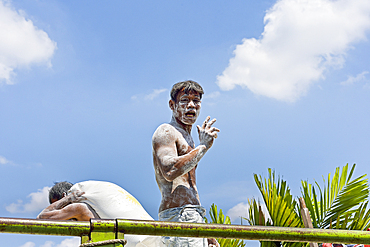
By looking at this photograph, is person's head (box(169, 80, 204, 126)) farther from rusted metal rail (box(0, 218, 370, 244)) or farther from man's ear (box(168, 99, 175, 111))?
rusted metal rail (box(0, 218, 370, 244))

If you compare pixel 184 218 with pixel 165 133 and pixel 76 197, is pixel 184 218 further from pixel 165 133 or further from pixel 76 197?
pixel 76 197

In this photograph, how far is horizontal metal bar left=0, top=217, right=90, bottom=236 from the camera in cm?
155

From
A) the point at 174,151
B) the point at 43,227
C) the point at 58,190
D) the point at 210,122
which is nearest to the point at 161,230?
the point at 43,227

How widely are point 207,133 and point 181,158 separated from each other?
1.09 ft

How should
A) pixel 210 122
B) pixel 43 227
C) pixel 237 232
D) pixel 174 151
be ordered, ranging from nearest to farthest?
1. pixel 43 227
2. pixel 237 232
3. pixel 174 151
4. pixel 210 122

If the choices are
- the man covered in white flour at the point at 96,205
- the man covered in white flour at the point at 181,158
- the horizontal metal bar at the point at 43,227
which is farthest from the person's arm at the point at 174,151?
the horizontal metal bar at the point at 43,227

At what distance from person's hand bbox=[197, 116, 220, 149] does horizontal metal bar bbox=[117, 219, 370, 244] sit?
1.27m

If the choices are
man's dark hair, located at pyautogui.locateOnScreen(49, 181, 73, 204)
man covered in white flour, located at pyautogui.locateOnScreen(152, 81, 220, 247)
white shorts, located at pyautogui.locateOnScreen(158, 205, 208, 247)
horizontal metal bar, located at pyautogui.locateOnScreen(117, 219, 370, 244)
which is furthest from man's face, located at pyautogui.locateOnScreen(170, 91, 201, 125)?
man's dark hair, located at pyautogui.locateOnScreen(49, 181, 73, 204)

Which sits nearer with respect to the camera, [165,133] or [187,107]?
[165,133]

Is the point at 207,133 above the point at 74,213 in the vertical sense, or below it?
above

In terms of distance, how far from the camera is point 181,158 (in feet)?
9.59

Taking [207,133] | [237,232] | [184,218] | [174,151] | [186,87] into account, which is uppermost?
[186,87]

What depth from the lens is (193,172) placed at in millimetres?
3211

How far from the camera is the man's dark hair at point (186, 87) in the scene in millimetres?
3364
